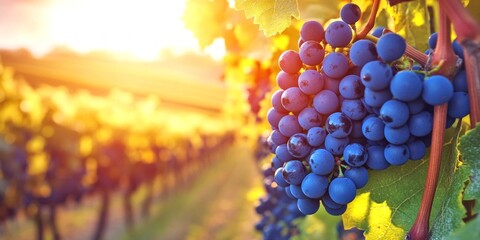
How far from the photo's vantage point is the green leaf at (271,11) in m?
1.35

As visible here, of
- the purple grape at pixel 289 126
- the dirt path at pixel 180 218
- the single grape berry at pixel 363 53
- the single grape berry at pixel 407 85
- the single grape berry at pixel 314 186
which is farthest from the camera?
the dirt path at pixel 180 218

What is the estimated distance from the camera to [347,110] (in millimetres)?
1253

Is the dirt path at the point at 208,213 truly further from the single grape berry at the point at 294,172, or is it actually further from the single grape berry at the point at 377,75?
the single grape berry at the point at 377,75

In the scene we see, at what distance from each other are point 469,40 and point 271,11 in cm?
54

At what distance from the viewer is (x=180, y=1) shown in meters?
2.33

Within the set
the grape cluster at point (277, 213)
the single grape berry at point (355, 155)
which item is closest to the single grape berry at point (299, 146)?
the single grape berry at point (355, 155)

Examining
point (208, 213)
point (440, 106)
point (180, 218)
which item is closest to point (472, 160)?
point (440, 106)

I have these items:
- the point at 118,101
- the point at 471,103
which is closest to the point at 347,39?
the point at 471,103

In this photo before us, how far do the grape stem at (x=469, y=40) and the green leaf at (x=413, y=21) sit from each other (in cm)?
63

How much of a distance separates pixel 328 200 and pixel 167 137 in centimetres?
2035

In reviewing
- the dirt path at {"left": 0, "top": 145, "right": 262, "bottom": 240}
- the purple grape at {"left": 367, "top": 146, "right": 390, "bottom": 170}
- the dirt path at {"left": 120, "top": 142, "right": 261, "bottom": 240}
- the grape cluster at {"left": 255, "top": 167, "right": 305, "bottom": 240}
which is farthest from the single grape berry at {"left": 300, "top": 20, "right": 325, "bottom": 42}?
the dirt path at {"left": 0, "top": 145, "right": 262, "bottom": 240}

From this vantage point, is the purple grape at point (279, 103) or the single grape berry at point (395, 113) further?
the purple grape at point (279, 103)

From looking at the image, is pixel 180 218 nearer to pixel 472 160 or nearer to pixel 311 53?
pixel 311 53

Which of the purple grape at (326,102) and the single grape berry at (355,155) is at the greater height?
Answer: the purple grape at (326,102)
